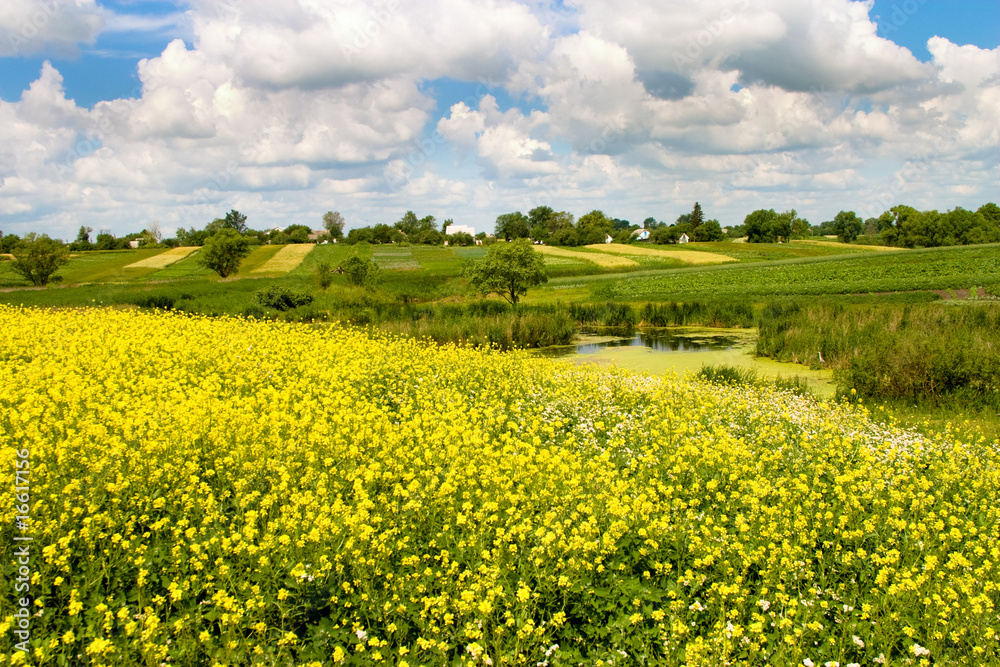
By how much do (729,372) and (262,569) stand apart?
491 inches

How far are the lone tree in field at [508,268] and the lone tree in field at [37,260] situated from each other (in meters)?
46.9

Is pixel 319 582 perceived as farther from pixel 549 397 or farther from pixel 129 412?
pixel 549 397

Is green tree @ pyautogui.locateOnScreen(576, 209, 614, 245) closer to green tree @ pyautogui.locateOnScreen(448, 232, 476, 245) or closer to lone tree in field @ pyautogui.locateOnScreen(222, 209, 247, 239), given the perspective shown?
green tree @ pyautogui.locateOnScreen(448, 232, 476, 245)

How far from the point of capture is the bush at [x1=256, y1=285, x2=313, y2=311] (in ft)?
107

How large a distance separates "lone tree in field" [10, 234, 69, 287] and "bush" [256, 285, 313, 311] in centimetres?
3856

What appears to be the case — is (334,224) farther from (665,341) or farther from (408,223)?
(665,341)

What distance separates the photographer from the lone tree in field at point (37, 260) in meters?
57.8

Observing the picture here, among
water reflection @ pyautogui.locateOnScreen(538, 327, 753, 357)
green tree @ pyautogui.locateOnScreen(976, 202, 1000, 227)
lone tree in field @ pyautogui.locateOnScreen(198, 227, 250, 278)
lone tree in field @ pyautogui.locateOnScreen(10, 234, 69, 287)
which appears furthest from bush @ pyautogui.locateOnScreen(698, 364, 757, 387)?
green tree @ pyautogui.locateOnScreen(976, 202, 1000, 227)

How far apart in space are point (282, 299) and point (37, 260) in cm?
4036

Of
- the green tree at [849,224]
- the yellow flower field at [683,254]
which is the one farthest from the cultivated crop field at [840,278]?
the green tree at [849,224]

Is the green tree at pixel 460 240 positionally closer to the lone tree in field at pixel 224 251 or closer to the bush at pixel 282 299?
the lone tree in field at pixel 224 251

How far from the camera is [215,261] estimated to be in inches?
2525

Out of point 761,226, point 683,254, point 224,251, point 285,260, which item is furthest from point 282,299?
point 761,226

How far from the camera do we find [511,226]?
437 ft
